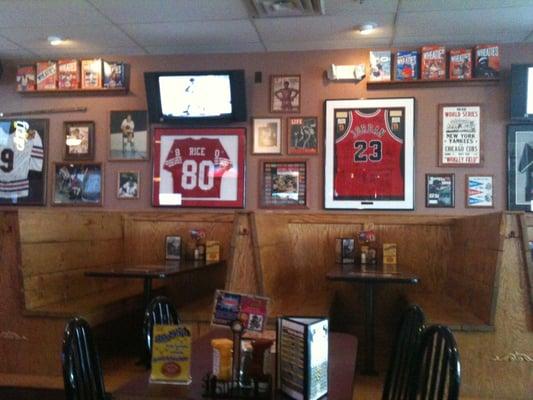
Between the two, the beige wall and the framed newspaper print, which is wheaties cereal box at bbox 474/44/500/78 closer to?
the beige wall

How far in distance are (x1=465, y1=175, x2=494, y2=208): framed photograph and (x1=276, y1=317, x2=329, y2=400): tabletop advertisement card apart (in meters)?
3.78

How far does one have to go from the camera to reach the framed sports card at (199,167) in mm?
5297

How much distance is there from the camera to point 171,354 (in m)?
1.65

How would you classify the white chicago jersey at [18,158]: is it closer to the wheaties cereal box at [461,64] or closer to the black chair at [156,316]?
the black chair at [156,316]

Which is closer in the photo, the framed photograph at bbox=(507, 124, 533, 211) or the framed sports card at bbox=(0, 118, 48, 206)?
the framed photograph at bbox=(507, 124, 533, 211)

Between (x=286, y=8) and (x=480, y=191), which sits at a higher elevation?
(x=286, y=8)

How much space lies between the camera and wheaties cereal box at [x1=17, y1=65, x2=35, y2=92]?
5547mm

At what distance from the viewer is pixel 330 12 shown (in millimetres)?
4305

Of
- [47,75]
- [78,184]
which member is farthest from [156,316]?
[47,75]

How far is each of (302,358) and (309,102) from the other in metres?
4.01

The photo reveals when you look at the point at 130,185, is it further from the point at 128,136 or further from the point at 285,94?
the point at 285,94

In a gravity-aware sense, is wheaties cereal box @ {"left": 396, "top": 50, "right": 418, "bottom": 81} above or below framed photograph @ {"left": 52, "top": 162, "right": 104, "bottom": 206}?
above

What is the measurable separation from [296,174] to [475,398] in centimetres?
249

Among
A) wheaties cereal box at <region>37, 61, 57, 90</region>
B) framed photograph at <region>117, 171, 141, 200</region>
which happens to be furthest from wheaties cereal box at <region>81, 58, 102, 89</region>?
framed photograph at <region>117, 171, 141, 200</region>
